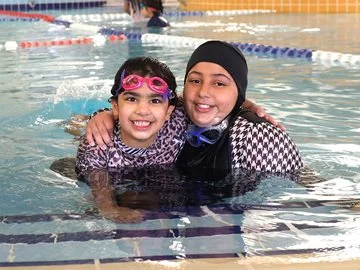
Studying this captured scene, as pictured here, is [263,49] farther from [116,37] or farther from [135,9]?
[135,9]

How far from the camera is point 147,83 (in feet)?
10.6

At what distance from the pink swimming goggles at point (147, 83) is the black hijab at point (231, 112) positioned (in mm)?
256

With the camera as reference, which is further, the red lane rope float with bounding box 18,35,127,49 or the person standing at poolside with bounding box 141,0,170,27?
the person standing at poolside with bounding box 141,0,170,27

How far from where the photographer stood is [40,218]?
9.59 feet

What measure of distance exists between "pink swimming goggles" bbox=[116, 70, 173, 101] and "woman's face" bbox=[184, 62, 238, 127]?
0.46ft

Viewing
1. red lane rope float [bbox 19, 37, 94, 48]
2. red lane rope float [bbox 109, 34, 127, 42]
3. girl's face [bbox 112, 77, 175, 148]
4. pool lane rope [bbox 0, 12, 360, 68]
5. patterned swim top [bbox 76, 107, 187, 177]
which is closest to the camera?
girl's face [bbox 112, 77, 175, 148]

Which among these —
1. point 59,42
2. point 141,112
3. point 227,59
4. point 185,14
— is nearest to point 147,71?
point 141,112

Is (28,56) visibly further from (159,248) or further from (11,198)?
(159,248)

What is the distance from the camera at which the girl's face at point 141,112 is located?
3.19 m

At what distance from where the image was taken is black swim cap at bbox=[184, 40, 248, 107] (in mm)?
3357

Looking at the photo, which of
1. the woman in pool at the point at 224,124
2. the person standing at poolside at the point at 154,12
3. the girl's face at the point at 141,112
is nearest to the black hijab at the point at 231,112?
the woman in pool at the point at 224,124

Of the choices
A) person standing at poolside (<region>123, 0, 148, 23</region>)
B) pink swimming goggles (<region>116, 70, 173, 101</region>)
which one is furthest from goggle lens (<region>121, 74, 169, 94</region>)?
person standing at poolside (<region>123, 0, 148, 23</region>)

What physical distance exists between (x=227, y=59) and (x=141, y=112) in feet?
1.72

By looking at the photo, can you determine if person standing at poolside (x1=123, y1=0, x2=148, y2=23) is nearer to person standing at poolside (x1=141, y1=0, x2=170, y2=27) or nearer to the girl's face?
person standing at poolside (x1=141, y1=0, x2=170, y2=27)
